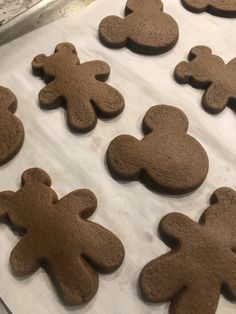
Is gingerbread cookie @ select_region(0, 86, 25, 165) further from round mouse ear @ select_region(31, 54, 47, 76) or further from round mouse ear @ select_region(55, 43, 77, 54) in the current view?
round mouse ear @ select_region(55, 43, 77, 54)

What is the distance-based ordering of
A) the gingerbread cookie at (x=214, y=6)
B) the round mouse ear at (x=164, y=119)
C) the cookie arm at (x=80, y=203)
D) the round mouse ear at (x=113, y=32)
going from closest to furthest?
1. the cookie arm at (x=80, y=203)
2. the round mouse ear at (x=164, y=119)
3. the round mouse ear at (x=113, y=32)
4. the gingerbread cookie at (x=214, y=6)

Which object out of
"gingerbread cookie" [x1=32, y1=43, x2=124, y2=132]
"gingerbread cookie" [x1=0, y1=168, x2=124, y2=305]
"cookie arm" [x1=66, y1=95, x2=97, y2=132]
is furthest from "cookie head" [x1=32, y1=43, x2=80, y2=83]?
"gingerbread cookie" [x1=0, y1=168, x2=124, y2=305]

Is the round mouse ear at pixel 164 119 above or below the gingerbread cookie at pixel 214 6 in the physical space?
below

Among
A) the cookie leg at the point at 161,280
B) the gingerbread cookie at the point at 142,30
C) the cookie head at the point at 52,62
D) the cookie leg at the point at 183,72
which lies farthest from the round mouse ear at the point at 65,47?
the cookie leg at the point at 161,280

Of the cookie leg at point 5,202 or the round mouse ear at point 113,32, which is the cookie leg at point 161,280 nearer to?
the cookie leg at point 5,202

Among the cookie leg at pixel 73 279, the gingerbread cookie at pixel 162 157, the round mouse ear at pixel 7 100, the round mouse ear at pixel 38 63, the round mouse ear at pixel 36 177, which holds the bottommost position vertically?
the cookie leg at pixel 73 279

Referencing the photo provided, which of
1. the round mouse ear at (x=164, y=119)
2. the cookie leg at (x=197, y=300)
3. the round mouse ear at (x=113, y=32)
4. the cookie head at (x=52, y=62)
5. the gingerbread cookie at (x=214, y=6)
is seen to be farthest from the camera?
the gingerbread cookie at (x=214, y=6)
